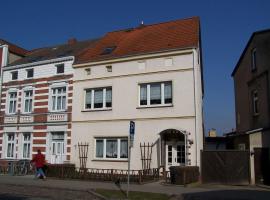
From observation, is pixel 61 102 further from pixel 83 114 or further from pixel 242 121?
pixel 242 121

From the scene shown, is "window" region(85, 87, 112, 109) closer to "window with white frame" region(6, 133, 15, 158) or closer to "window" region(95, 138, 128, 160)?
"window" region(95, 138, 128, 160)

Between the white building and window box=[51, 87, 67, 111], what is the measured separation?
1.24 m

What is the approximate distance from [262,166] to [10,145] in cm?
1940

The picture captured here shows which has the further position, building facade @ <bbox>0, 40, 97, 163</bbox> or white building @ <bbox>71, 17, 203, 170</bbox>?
building facade @ <bbox>0, 40, 97, 163</bbox>

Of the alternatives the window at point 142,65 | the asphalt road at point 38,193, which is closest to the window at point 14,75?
the window at point 142,65

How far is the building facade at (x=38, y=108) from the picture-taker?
2655 centimetres

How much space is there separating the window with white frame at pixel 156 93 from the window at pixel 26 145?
33.1ft

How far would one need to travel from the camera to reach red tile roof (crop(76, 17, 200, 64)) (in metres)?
23.8

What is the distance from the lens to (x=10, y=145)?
29.1 m

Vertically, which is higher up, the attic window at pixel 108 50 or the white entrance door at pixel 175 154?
the attic window at pixel 108 50

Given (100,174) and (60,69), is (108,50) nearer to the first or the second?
(60,69)

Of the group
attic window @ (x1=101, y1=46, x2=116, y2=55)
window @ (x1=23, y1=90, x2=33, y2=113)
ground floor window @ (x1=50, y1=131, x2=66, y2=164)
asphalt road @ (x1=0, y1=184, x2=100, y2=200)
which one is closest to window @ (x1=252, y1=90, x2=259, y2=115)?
attic window @ (x1=101, y1=46, x2=116, y2=55)

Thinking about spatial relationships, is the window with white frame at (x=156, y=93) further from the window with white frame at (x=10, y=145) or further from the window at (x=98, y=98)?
the window with white frame at (x=10, y=145)

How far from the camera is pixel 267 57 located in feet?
73.9
